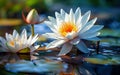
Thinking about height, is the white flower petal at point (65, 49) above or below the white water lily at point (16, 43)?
below

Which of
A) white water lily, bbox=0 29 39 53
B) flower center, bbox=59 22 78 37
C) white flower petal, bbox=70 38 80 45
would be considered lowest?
white flower petal, bbox=70 38 80 45

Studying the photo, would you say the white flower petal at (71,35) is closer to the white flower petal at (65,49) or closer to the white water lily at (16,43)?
the white flower petal at (65,49)

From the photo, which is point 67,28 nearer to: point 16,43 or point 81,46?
point 81,46

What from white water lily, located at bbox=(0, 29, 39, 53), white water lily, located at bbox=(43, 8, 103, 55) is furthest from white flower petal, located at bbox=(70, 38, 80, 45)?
white water lily, located at bbox=(0, 29, 39, 53)

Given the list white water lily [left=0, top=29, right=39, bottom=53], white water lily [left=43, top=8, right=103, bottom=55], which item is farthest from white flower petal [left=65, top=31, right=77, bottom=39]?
white water lily [left=0, top=29, right=39, bottom=53]

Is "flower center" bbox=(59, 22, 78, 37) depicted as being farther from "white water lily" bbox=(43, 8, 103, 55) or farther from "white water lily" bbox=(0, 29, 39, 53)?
"white water lily" bbox=(0, 29, 39, 53)

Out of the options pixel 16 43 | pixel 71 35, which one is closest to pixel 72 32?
pixel 71 35

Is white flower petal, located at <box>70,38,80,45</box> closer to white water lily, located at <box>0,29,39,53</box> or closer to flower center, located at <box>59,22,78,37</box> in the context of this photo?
flower center, located at <box>59,22,78,37</box>

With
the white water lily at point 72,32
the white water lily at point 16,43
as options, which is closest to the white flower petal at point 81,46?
the white water lily at point 72,32

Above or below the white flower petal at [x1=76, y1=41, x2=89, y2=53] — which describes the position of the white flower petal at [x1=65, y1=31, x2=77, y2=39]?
above
